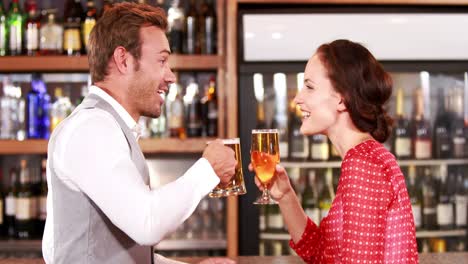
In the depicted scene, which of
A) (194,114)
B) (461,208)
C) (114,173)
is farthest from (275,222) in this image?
(114,173)

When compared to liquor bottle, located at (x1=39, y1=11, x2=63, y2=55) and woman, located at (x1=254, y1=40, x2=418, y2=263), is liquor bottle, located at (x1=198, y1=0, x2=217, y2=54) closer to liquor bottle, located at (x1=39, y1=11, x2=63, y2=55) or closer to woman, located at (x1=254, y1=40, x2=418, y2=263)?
liquor bottle, located at (x1=39, y1=11, x2=63, y2=55)

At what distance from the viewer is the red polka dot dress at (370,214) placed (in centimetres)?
136

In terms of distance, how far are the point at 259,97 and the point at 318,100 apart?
1.67m

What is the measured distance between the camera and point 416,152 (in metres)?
3.31

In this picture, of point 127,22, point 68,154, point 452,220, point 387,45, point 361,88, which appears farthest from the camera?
point 452,220

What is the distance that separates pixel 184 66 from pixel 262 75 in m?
0.40

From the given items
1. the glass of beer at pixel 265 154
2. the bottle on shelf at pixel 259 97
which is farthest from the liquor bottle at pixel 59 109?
the glass of beer at pixel 265 154

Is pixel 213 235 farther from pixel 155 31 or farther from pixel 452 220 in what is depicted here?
pixel 155 31

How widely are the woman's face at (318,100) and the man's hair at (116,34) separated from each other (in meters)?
0.42

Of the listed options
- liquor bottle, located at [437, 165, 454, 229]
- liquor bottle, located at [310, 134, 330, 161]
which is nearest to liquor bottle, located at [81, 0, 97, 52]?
liquor bottle, located at [310, 134, 330, 161]

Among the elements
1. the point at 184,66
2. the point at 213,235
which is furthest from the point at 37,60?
the point at 213,235

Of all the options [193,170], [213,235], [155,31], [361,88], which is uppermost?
[155,31]

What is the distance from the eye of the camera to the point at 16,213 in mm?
3365

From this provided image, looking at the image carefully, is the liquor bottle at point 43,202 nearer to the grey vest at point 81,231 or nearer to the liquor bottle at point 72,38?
the liquor bottle at point 72,38
